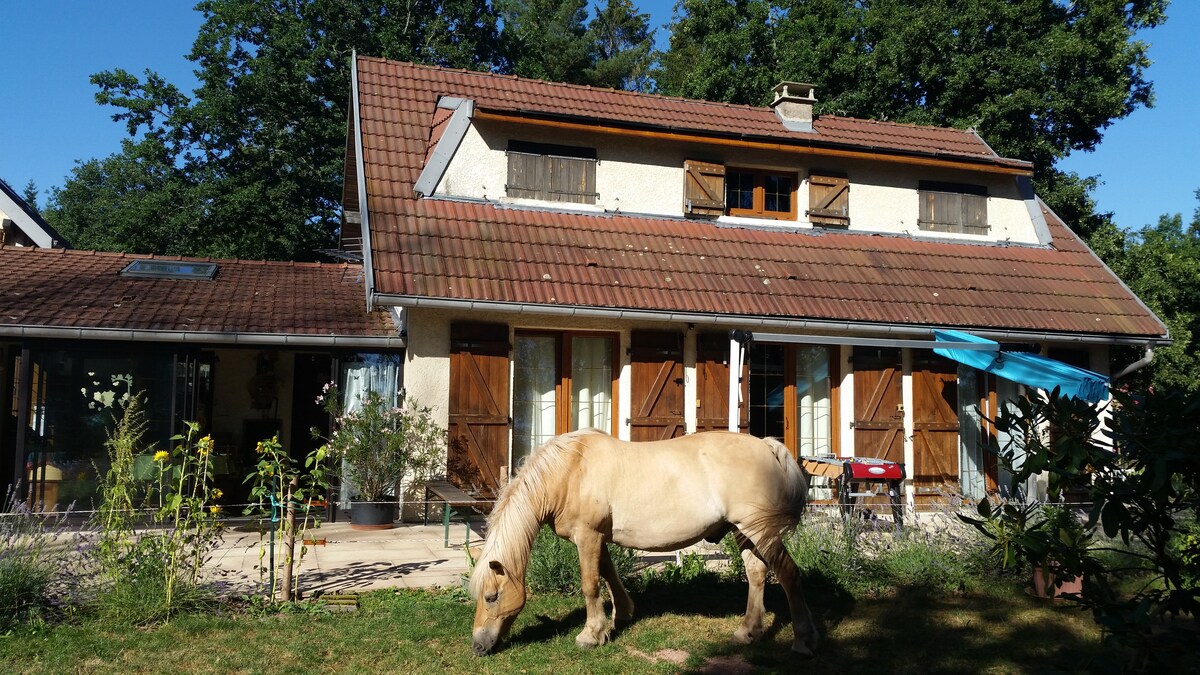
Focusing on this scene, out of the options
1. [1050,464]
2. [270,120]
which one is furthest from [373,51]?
[1050,464]

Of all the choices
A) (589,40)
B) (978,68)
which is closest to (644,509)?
(978,68)

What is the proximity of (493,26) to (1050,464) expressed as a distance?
79.5ft

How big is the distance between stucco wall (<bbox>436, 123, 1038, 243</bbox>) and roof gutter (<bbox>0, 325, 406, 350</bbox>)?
2.55 meters

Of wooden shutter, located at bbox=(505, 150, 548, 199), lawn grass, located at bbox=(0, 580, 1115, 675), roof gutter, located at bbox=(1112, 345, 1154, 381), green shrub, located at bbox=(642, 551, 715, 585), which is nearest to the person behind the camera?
lawn grass, located at bbox=(0, 580, 1115, 675)

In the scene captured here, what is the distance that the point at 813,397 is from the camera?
11734mm

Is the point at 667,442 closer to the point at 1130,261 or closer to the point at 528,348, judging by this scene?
the point at 528,348

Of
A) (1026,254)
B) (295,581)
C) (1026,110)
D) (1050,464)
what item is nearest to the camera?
(1050,464)

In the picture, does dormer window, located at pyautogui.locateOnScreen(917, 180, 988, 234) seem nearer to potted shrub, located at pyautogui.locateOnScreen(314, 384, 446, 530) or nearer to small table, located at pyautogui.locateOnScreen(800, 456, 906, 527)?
small table, located at pyautogui.locateOnScreen(800, 456, 906, 527)

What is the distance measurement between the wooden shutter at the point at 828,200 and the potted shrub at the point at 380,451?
21.4 ft

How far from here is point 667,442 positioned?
226 inches

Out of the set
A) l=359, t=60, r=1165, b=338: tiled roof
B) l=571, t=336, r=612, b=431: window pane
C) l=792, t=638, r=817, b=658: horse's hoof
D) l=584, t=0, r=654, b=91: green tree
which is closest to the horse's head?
l=792, t=638, r=817, b=658: horse's hoof

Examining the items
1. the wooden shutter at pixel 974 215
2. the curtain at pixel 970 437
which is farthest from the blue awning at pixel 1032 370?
the wooden shutter at pixel 974 215

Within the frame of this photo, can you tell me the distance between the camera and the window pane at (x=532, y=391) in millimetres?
10812

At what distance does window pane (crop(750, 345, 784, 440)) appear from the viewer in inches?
452
